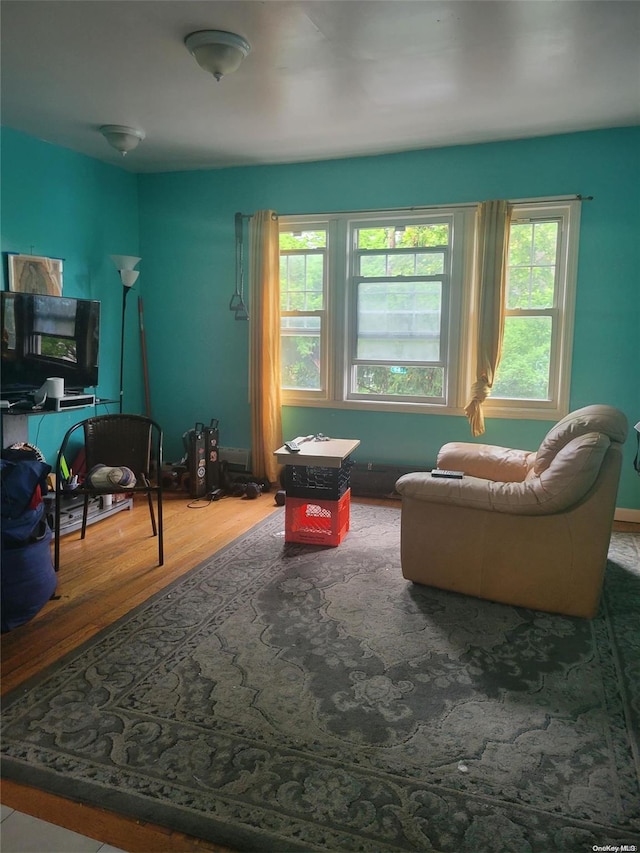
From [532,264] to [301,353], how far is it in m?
1.93

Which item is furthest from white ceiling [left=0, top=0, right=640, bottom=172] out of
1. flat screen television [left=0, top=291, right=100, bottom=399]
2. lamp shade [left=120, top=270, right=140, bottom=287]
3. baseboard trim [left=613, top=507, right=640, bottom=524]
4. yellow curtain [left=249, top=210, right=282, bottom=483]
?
baseboard trim [left=613, top=507, right=640, bottom=524]

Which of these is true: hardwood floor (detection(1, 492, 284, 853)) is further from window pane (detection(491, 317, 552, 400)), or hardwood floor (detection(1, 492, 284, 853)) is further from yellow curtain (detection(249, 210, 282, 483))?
window pane (detection(491, 317, 552, 400))

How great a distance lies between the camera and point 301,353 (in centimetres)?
Answer: 502

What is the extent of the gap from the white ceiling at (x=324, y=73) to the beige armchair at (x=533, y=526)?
176 centimetres

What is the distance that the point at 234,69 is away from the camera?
9.48 ft

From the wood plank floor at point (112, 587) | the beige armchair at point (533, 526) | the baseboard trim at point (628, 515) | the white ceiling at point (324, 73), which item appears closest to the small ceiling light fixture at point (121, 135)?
the white ceiling at point (324, 73)

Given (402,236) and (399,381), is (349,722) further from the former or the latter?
(402,236)

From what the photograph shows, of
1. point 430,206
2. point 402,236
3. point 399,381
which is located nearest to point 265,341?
point 399,381

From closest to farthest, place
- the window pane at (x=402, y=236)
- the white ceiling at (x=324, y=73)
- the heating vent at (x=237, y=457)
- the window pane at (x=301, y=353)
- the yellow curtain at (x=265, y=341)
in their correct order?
Result: the white ceiling at (x=324, y=73)
the window pane at (x=402, y=236)
the yellow curtain at (x=265, y=341)
the window pane at (x=301, y=353)
the heating vent at (x=237, y=457)

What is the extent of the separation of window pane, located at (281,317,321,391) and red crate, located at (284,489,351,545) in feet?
5.26

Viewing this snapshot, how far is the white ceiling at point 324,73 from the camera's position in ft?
8.27

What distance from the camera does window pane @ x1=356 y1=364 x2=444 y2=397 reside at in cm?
468

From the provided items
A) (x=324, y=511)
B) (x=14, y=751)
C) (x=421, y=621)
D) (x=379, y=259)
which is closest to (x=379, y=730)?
(x=421, y=621)

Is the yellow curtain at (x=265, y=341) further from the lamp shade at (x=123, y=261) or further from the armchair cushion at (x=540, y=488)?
the armchair cushion at (x=540, y=488)
